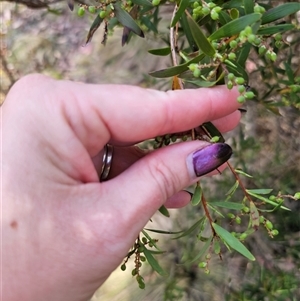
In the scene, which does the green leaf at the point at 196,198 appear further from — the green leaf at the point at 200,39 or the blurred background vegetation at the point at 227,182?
the blurred background vegetation at the point at 227,182

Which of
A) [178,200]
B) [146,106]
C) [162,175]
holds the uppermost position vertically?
[146,106]

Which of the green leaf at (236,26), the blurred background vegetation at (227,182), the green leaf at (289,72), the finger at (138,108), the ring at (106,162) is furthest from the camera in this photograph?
the blurred background vegetation at (227,182)

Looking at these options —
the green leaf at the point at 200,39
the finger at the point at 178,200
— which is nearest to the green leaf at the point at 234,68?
the green leaf at the point at 200,39

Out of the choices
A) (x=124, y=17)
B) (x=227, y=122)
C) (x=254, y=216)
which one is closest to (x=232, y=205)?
(x=254, y=216)

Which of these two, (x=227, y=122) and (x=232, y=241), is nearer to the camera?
(x=232, y=241)

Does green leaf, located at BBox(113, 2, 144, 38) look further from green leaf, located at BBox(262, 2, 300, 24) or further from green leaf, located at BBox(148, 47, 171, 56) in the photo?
green leaf, located at BBox(262, 2, 300, 24)

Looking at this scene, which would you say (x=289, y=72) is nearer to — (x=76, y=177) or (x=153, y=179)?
(x=153, y=179)

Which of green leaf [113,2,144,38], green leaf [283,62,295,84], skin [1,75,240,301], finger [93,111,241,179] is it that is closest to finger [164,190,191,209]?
finger [93,111,241,179]
